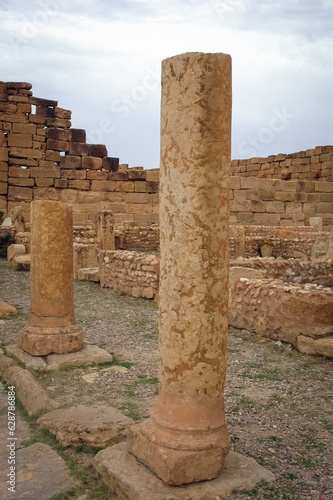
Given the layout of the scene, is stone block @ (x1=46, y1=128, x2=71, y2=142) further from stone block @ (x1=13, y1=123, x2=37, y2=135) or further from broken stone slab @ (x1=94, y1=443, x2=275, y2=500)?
broken stone slab @ (x1=94, y1=443, x2=275, y2=500)

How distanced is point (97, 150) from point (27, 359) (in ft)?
48.0

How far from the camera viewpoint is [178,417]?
9.93ft

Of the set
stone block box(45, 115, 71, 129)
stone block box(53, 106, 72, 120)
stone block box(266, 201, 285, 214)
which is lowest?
stone block box(266, 201, 285, 214)

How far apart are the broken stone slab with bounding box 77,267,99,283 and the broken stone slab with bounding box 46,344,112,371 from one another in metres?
5.50

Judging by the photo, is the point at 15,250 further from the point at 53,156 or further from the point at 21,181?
the point at 53,156

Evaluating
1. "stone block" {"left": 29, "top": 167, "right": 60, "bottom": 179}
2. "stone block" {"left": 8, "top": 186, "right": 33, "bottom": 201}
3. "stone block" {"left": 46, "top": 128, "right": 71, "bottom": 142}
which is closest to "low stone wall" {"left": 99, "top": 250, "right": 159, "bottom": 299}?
"stone block" {"left": 8, "top": 186, "right": 33, "bottom": 201}

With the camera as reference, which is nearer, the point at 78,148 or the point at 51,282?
the point at 51,282

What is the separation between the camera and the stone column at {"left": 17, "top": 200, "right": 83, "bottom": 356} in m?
5.93

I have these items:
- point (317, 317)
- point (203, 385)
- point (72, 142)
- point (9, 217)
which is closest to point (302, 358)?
point (317, 317)

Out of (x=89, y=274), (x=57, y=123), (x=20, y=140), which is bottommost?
(x=89, y=274)

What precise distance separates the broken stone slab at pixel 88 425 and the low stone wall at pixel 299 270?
5205 mm

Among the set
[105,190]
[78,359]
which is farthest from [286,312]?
[105,190]

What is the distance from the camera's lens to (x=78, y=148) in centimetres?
1897

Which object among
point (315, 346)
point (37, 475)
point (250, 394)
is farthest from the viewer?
point (315, 346)
